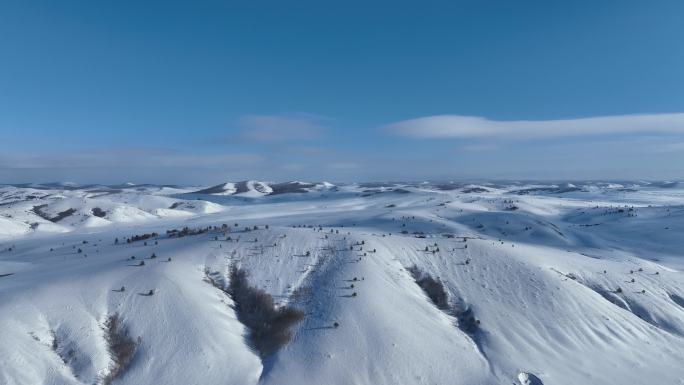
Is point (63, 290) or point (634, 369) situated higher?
point (63, 290)

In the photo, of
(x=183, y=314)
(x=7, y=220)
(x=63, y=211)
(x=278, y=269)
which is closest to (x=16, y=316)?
(x=183, y=314)

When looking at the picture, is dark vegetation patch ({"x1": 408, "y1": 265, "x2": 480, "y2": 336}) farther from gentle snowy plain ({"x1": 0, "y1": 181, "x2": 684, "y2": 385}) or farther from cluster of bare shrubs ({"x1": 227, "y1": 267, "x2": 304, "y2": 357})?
cluster of bare shrubs ({"x1": 227, "y1": 267, "x2": 304, "y2": 357})

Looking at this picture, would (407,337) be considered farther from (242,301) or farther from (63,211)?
(63,211)

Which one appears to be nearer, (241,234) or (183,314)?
(183,314)

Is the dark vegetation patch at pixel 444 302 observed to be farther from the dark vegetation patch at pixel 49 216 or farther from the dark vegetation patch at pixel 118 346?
the dark vegetation patch at pixel 49 216

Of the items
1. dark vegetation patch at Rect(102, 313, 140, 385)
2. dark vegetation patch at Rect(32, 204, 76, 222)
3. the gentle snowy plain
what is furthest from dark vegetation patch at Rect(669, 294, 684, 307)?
dark vegetation patch at Rect(32, 204, 76, 222)

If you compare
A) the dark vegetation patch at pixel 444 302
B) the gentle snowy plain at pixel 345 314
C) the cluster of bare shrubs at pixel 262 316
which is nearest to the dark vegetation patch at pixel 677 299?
the gentle snowy plain at pixel 345 314
